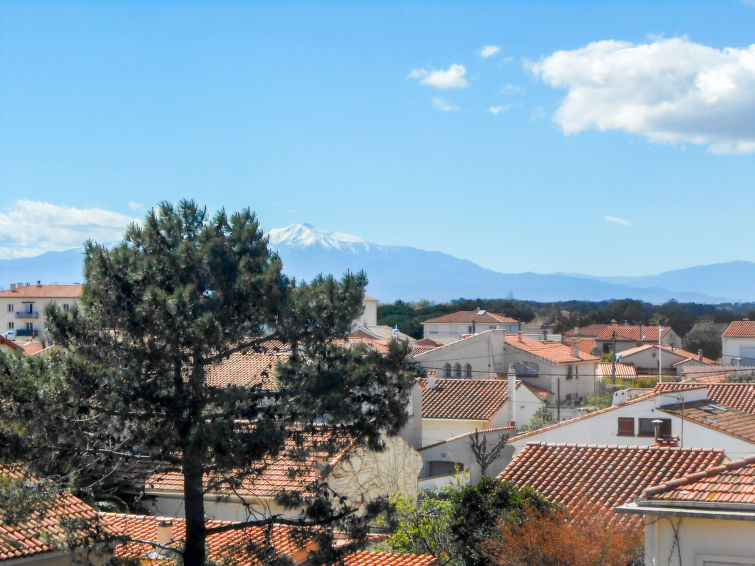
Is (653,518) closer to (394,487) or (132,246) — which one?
(132,246)

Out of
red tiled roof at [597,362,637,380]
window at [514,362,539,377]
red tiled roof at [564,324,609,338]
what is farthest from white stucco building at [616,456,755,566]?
red tiled roof at [564,324,609,338]

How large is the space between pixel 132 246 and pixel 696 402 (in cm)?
1926

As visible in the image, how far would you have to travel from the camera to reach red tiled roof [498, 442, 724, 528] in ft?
60.8

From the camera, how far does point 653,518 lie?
1193 centimetres

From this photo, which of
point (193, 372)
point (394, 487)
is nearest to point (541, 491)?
point (394, 487)

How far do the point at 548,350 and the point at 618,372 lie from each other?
596 cm

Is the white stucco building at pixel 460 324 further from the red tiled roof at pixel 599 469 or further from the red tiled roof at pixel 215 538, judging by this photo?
the red tiled roof at pixel 215 538

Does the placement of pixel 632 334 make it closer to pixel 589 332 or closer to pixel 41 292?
pixel 589 332

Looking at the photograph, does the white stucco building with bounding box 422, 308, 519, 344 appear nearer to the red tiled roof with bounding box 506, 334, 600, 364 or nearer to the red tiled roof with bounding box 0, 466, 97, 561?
the red tiled roof with bounding box 506, 334, 600, 364

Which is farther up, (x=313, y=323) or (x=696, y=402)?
(x=313, y=323)

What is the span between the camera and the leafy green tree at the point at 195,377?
1379 cm

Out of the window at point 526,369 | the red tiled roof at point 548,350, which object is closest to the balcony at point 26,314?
the red tiled roof at point 548,350

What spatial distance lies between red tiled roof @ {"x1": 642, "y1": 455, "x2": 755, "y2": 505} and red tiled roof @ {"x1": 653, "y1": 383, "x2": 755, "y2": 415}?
1729 cm

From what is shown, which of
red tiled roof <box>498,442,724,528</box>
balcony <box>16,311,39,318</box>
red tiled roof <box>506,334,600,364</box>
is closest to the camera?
red tiled roof <box>498,442,724,528</box>
